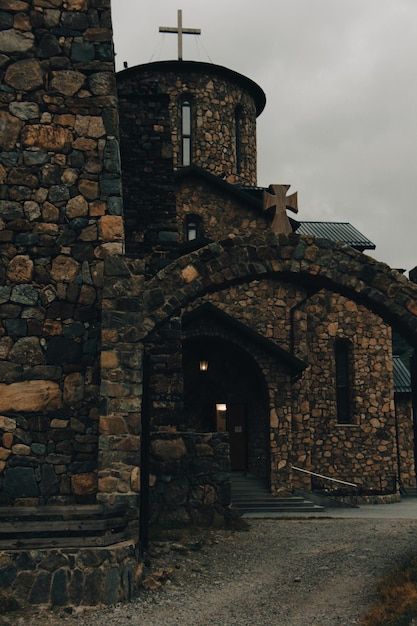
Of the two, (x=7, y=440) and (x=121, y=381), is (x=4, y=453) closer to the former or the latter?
(x=7, y=440)

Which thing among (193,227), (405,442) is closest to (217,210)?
(193,227)

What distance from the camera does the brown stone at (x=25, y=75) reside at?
8.16 meters

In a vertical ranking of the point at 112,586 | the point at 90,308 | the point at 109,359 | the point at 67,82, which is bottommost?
the point at 112,586

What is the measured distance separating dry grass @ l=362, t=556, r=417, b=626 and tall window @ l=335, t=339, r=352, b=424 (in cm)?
1340

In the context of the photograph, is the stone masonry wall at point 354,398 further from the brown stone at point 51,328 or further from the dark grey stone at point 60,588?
the dark grey stone at point 60,588

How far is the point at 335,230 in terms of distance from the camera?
25031 millimetres

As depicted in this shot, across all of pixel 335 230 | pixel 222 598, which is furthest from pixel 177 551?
pixel 335 230

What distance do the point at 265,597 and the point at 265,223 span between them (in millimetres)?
13519

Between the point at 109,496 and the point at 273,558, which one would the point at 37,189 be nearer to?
the point at 109,496

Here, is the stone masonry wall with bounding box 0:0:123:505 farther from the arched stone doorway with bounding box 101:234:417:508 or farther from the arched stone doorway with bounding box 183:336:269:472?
the arched stone doorway with bounding box 183:336:269:472

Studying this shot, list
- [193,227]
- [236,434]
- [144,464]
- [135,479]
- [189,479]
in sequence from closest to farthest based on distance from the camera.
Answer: [135,479] < [144,464] < [189,479] < [236,434] < [193,227]

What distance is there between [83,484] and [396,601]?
359cm

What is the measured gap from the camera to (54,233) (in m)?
8.04

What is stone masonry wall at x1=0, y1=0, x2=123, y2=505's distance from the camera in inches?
302
